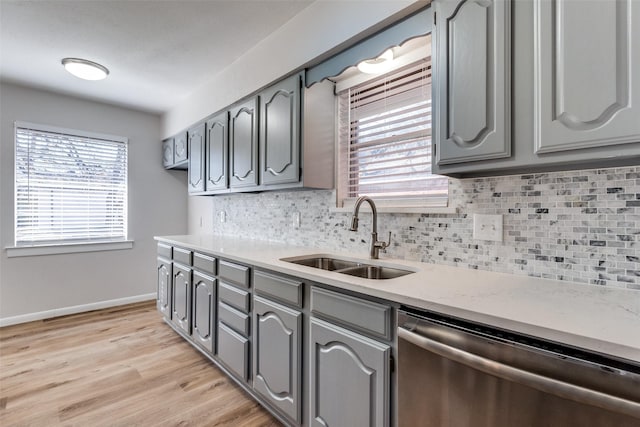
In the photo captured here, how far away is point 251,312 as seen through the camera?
1847 millimetres

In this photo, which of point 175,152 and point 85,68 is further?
point 175,152

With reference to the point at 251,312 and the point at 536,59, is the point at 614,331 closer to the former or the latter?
the point at 536,59

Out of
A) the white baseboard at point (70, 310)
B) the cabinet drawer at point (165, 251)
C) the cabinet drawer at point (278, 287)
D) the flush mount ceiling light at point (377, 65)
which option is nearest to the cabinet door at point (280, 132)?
the flush mount ceiling light at point (377, 65)

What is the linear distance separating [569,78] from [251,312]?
178 cm

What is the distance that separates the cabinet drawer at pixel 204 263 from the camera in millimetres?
2207

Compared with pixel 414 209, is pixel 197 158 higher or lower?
higher

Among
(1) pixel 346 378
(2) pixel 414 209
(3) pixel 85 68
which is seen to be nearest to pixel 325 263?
(2) pixel 414 209

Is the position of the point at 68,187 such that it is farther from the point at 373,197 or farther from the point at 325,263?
the point at 373,197

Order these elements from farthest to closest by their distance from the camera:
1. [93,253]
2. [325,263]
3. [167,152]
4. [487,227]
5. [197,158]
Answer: [167,152] → [93,253] → [197,158] → [325,263] → [487,227]

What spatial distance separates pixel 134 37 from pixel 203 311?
2.07 m

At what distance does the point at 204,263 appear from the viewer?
2312 millimetres

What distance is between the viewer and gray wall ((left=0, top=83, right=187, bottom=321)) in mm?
3137

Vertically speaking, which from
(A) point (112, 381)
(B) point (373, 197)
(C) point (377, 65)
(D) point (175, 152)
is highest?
(C) point (377, 65)

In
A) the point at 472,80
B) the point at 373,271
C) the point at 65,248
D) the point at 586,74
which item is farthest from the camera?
the point at 65,248
